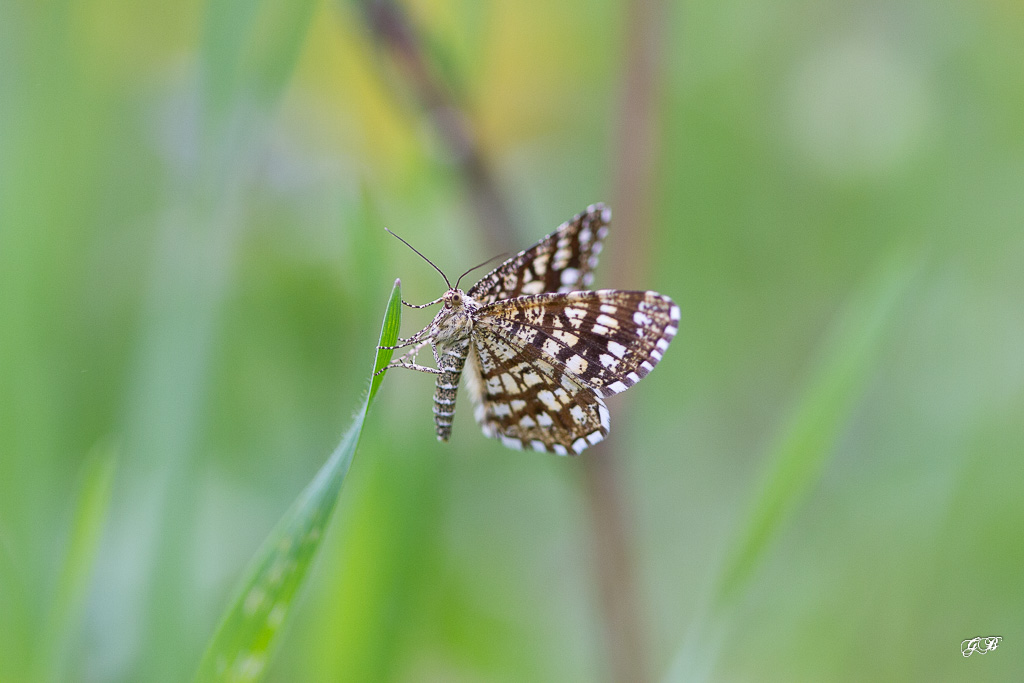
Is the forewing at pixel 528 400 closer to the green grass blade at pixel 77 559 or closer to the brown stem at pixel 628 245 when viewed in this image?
the brown stem at pixel 628 245

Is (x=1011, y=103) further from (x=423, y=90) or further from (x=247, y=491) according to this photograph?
(x=247, y=491)

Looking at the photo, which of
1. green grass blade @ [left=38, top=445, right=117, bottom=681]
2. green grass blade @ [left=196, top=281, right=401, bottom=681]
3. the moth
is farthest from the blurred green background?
green grass blade @ [left=196, top=281, right=401, bottom=681]

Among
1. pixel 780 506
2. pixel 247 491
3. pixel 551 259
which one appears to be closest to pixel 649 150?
pixel 551 259
